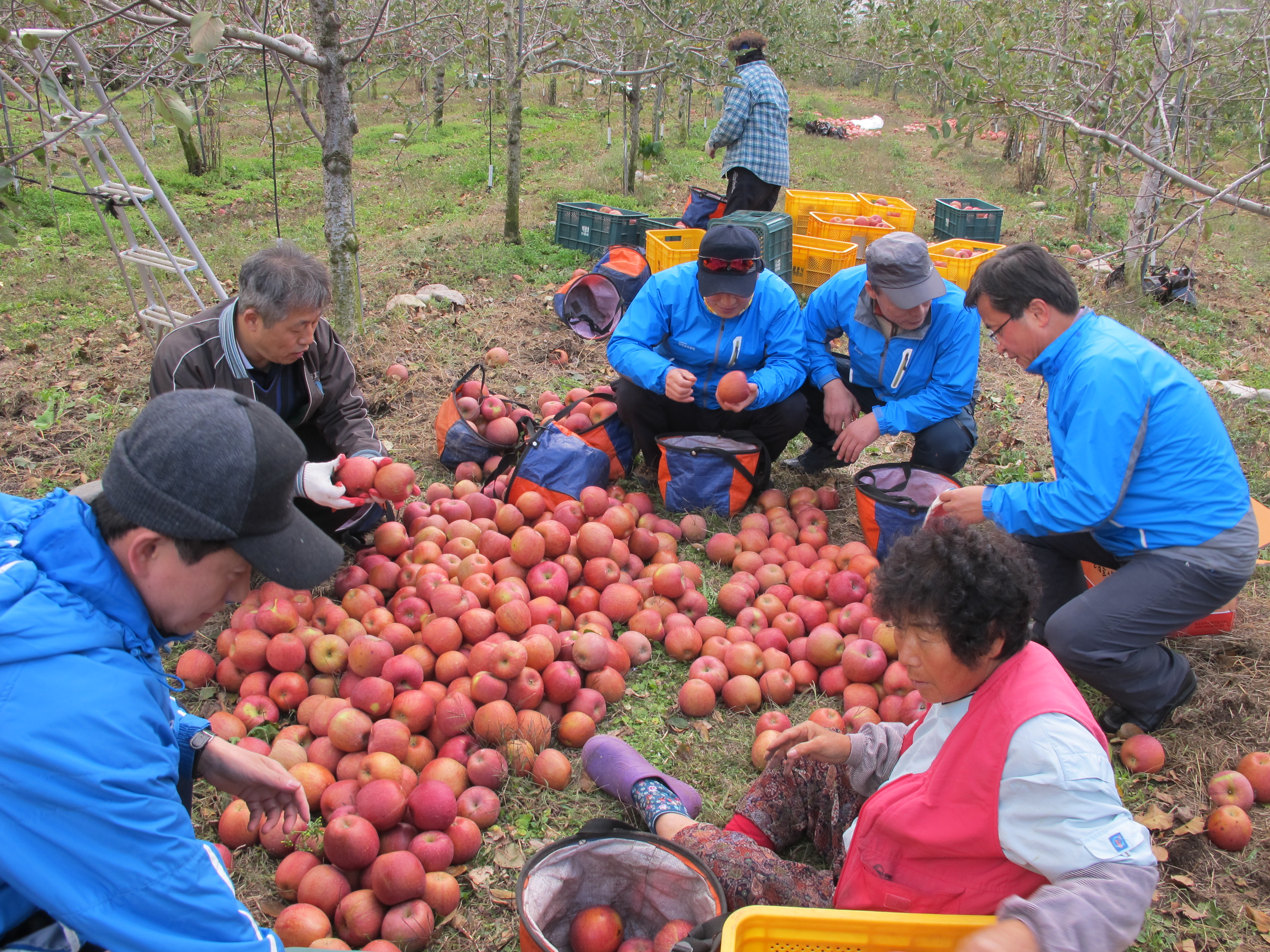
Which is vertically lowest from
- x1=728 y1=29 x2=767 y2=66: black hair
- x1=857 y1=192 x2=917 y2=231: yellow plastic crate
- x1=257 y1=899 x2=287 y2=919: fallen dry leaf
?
x1=257 y1=899 x2=287 y2=919: fallen dry leaf

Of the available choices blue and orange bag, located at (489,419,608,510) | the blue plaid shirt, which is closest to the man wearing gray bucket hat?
blue and orange bag, located at (489,419,608,510)

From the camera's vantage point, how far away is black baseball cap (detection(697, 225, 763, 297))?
465cm

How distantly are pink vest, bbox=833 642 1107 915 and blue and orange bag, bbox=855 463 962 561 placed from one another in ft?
6.72

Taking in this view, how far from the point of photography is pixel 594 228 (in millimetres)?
9531

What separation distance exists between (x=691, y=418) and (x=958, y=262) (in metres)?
3.97

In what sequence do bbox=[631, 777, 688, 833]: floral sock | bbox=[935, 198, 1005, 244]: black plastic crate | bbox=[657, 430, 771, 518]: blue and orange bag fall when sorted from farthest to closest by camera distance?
bbox=[935, 198, 1005, 244]: black plastic crate → bbox=[657, 430, 771, 518]: blue and orange bag → bbox=[631, 777, 688, 833]: floral sock

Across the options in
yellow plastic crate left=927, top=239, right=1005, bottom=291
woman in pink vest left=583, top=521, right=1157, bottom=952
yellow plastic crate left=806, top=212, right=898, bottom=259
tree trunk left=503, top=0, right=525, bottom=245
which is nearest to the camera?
woman in pink vest left=583, top=521, right=1157, bottom=952

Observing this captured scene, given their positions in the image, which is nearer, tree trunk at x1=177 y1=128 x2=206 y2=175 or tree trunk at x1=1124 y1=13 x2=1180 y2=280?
tree trunk at x1=1124 y1=13 x2=1180 y2=280

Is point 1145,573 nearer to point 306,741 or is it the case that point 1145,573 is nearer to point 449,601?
point 449,601

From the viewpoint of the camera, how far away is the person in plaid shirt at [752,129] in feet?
28.6

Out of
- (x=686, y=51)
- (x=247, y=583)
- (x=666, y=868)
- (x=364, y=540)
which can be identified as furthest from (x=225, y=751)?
(x=686, y=51)

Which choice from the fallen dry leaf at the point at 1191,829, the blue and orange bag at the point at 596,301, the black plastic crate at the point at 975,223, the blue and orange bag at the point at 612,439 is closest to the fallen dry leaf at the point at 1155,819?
the fallen dry leaf at the point at 1191,829

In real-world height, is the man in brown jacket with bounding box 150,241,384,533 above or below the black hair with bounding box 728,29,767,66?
below

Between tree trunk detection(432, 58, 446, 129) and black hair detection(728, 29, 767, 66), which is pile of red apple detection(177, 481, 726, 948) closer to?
black hair detection(728, 29, 767, 66)
